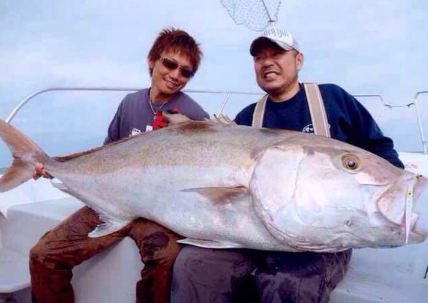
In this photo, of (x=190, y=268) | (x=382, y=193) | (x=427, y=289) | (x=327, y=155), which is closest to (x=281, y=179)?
(x=327, y=155)

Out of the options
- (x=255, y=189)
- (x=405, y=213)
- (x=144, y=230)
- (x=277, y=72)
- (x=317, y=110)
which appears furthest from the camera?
(x=277, y=72)

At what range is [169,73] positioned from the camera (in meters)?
3.49

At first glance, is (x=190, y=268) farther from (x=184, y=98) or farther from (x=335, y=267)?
(x=184, y=98)

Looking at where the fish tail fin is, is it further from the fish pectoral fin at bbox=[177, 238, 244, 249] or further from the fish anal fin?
the fish pectoral fin at bbox=[177, 238, 244, 249]

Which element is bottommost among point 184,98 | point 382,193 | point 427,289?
point 427,289

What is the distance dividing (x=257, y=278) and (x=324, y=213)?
48 centimetres

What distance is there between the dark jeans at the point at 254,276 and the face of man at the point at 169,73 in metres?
1.57

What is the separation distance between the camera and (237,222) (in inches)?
85.2

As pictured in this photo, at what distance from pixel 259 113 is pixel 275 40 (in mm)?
502

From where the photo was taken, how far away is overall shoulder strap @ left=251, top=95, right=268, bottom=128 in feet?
10.1

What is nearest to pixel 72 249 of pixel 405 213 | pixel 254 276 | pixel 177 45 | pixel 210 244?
pixel 210 244

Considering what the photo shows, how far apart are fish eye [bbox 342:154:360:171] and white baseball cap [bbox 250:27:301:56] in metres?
1.29

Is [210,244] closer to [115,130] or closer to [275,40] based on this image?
[275,40]

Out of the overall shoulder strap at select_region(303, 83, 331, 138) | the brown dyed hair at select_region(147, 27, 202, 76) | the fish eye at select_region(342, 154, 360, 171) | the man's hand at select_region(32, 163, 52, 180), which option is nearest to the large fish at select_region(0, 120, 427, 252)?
the fish eye at select_region(342, 154, 360, 171)
